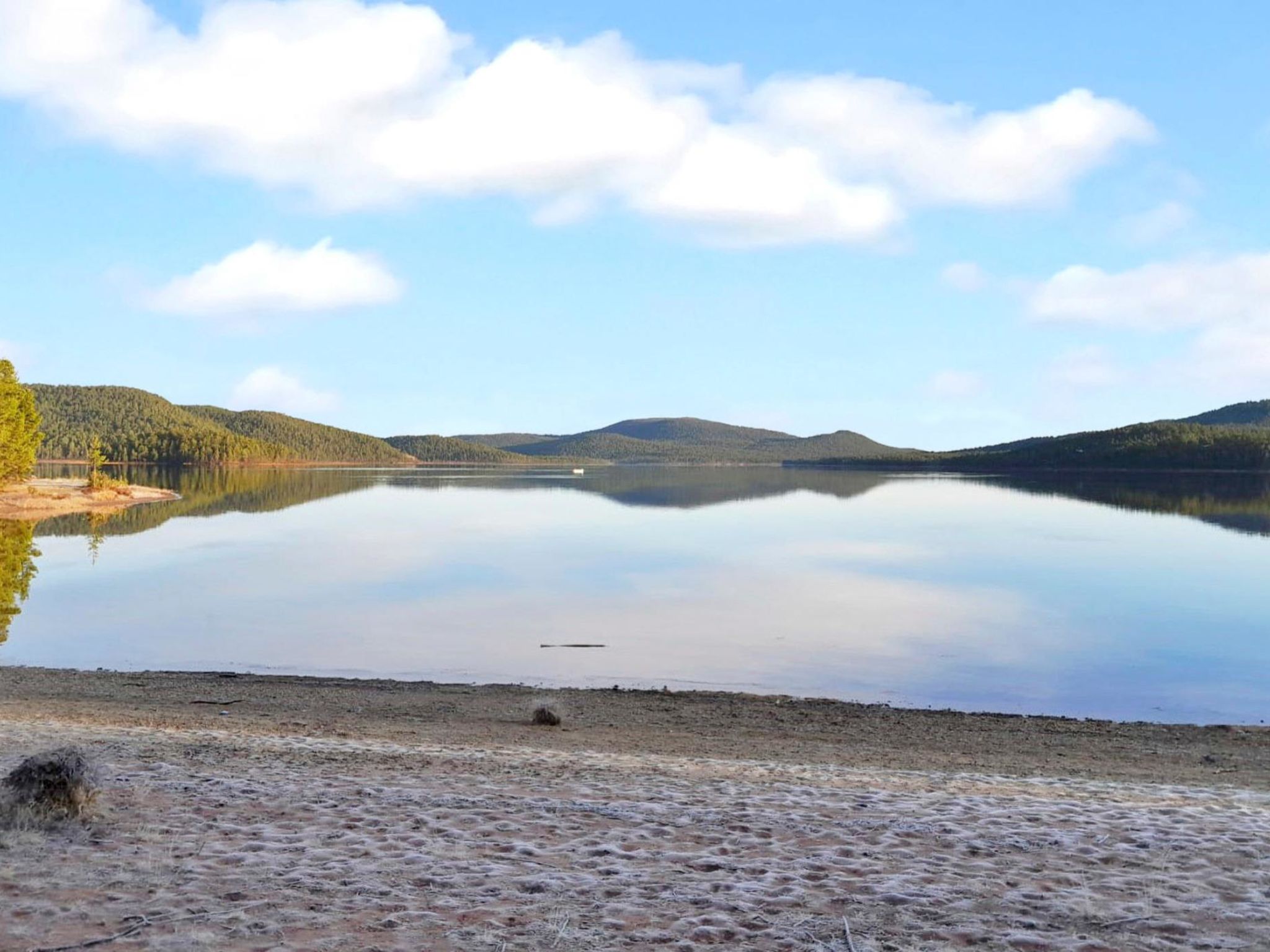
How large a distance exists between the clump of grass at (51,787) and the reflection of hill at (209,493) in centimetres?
4339

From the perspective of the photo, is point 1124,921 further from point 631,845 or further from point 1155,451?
point 1155,451

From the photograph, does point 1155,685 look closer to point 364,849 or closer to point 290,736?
point 290,736

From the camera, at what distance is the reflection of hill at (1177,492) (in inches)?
2379

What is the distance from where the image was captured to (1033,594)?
1140 inches

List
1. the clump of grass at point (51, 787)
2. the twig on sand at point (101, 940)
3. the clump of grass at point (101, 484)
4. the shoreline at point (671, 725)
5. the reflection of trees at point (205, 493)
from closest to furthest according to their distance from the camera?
the twig on sand at point (101, 940) → the clump of grass at point (51, 787) → the shoreline at point (671, 725) → the reflection of trees at point (205, 493) → the clump of grass at point (101, 484)

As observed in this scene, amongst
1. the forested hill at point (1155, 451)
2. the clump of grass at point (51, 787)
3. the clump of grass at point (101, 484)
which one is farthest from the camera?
the forested hill at point (1155, 451)

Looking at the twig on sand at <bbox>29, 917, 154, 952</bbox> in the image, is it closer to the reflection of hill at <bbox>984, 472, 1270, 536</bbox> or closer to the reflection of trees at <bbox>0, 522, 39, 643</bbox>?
the reflection of trees at <bbox>0, 522, 39, 643</bbox>

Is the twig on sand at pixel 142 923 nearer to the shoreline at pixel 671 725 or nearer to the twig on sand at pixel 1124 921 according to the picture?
the twig on sand at pixel 1124 921

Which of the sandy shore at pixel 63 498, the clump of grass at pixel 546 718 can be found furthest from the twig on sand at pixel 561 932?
the sandy shore at pixel 63 498

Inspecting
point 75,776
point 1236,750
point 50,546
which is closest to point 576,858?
point 75,776

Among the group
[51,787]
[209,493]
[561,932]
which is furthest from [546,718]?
[209,493]

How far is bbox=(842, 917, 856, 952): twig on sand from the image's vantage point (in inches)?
203

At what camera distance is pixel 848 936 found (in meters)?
5.30

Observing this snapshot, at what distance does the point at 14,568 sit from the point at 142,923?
31.8m
